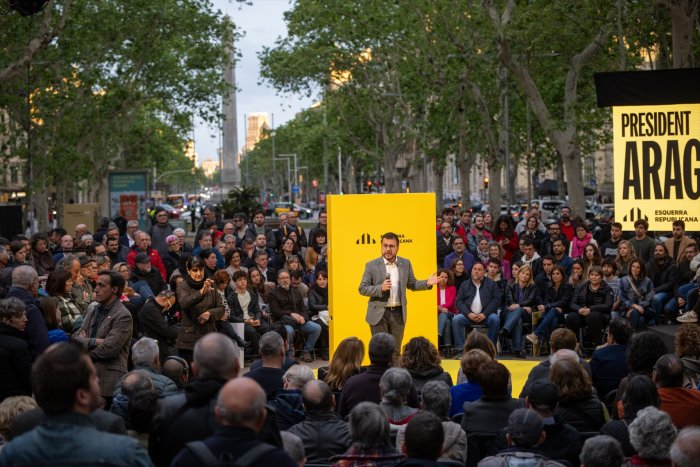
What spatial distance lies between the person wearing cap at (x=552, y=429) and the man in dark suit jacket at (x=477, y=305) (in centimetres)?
955

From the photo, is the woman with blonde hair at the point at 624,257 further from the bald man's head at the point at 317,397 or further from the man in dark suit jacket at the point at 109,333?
the bald man's head at the point at 317,397

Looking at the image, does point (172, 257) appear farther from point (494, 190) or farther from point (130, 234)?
point (494, 190)

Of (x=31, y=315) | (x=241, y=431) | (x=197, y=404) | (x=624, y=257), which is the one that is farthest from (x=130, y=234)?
(x=241, y=431)

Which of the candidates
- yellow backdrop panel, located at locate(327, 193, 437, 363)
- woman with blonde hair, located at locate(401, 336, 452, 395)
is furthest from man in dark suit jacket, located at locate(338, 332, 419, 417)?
yellow backdrop panel, located at locate(327, 193, 437, 363)

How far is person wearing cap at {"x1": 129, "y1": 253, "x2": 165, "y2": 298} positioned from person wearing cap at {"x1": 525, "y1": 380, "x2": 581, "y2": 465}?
891 cm

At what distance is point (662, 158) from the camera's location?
14.4m

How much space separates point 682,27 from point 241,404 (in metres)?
18.7

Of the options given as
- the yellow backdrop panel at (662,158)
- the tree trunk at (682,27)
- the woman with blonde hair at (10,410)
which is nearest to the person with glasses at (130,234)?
the yellow backdrop panel at (662,158)

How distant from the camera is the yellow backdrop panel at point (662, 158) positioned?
14375 mm

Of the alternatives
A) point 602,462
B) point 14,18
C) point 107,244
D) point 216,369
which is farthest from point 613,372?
point 14,18

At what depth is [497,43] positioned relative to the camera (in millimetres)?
28922

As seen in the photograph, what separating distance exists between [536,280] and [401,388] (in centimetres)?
1005

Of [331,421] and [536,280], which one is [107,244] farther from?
[331,421]

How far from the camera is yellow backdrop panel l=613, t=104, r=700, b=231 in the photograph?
14.4 meters
